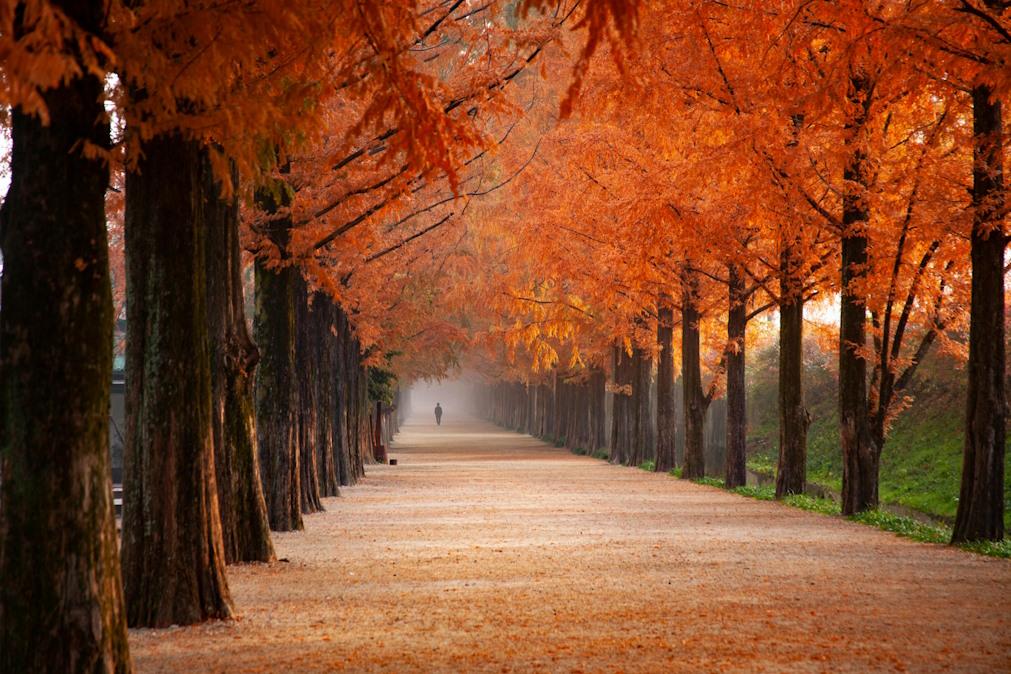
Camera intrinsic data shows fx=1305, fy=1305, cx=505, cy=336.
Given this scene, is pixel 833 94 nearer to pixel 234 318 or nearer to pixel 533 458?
pixel 234 318

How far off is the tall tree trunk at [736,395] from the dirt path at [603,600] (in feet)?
21.4

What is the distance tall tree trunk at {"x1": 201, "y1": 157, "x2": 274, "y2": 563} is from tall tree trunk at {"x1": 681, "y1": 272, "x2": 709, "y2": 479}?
59.6 feet

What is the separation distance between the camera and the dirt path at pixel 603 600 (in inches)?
327

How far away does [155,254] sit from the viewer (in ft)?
31.5

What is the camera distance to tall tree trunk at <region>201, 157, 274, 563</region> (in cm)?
1309

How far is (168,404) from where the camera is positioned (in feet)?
32.1

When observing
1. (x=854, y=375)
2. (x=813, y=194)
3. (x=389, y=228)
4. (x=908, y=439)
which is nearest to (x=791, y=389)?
(x=854, y=375)

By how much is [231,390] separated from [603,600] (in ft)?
15.7

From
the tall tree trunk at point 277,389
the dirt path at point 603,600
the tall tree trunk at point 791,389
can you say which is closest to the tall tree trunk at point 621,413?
the tall tree trunk at point 791,389

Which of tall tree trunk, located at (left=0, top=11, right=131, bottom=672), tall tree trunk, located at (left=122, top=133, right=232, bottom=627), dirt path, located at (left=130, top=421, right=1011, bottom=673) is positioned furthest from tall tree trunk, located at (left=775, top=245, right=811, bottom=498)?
tall tree trunk, located at (left=0, top=11, right=131, bottom=672)

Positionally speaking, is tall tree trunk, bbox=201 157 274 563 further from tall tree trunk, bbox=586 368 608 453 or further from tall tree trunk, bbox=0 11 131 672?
tall tree trunk, bbox=586 368 608 453

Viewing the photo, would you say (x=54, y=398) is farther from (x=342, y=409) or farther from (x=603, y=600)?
(x=342, y=409)

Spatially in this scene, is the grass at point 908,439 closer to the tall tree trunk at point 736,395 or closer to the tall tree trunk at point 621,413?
the tall tree trunk at point 621,413

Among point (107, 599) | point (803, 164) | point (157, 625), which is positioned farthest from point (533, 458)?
point (107, 599)
